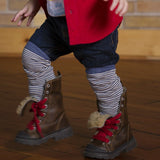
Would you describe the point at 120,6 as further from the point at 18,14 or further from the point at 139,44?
the point at 139,44

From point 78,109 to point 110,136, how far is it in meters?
0.41

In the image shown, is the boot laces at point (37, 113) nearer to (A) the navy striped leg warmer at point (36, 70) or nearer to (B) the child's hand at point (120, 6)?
(A) the navy striped leg warmer at point (36, 70)

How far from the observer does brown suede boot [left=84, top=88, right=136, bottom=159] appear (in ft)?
3.56

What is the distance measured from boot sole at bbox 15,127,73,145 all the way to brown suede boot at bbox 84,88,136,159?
14cm

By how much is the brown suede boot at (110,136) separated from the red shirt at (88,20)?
0.18 meters

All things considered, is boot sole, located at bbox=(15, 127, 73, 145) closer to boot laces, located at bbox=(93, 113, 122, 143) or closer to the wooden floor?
the wooden floor

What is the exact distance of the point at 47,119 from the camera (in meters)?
1.23

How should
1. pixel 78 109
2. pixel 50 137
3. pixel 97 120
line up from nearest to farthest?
pixel 97 120 → pixel 50 137 → pixel 78 109

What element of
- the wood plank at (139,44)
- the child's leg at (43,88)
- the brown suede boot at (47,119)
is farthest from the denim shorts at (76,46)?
the wood plank at (139,44)

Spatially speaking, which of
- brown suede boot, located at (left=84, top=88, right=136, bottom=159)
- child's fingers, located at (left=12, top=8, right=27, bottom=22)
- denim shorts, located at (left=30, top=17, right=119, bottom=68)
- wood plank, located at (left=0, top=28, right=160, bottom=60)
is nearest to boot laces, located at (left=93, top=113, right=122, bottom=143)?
brown suede boot, located at (left=84, top=88, right=136, bottom=159)

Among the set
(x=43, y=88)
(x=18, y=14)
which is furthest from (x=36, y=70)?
(x=18, y=14)

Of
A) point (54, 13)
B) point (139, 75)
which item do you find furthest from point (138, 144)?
point (139, 75)

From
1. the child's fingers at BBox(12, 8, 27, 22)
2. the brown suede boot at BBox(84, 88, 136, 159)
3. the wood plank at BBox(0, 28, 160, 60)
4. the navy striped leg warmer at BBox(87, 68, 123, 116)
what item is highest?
the child's fingers at BBox(12, 8, 27, 22)

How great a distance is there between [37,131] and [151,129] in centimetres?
33
